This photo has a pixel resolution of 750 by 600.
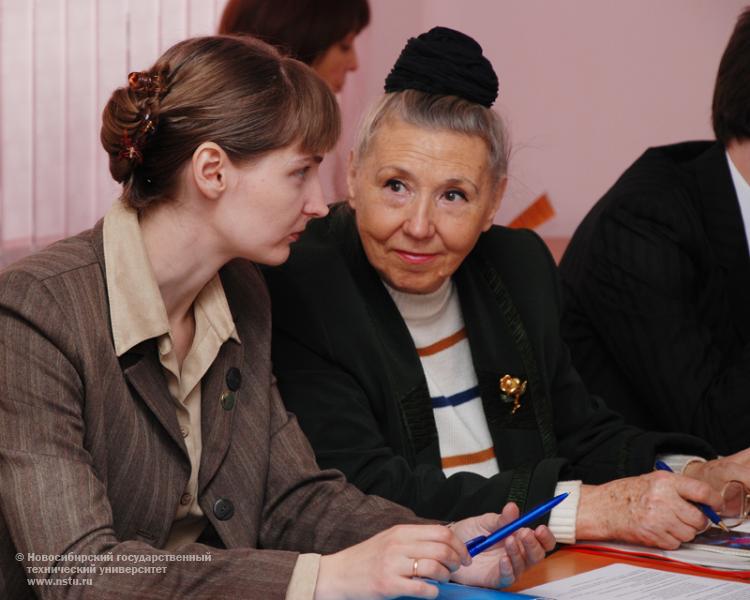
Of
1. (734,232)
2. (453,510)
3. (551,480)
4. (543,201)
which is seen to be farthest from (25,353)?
(543,201)

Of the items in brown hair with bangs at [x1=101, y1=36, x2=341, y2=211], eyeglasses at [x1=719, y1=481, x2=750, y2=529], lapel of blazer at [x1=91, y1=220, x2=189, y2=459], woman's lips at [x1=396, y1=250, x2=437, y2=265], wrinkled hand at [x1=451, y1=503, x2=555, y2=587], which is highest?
brown hair with bangs at [x1=101, y1=36, x2=341, y2=211]

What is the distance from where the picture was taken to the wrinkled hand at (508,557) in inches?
59.4

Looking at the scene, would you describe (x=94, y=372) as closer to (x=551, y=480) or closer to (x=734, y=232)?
(x=551, y=480)

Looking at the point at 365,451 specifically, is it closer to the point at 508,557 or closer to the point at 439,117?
the point at 508,557

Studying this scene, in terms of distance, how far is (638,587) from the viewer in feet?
4.95

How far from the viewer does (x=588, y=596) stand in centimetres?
146

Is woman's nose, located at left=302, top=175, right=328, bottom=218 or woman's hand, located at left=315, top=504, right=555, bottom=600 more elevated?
woman's nose, located at left=302, top=175, right=328, bottom=218

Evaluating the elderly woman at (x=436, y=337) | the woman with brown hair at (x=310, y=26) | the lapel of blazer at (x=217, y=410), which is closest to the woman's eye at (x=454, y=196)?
the elderly woman at (x=436, y=337)

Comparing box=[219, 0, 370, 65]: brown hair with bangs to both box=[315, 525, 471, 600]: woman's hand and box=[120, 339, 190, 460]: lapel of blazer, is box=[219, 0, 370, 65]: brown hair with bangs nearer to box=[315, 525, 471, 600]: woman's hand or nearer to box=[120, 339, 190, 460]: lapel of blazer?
box=[120, 339, 190, 460]: lapel of blazer

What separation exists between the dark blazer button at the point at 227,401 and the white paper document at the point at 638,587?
0.53 metres

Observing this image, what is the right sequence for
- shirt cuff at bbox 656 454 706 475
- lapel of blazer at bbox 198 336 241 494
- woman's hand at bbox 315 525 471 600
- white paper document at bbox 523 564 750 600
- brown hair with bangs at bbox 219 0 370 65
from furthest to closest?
brown hair with bangs at bbox 219 0 370 65, shirt cuff at bbox 656 454 706 475, lapel of blazer at bbox 198 336 241 494, white paper document at bbox 523 564 750 600, woman's hand at bbox 315 525 471 600

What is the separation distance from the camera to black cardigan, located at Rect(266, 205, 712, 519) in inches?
73.1

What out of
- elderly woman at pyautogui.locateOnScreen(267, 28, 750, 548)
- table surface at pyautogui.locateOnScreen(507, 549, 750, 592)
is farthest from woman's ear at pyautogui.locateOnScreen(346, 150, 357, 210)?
table surface at pyautogui.locateOnScreen(507, 549, 750, 592)

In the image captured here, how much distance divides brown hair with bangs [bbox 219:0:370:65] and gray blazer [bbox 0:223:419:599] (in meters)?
2.05
